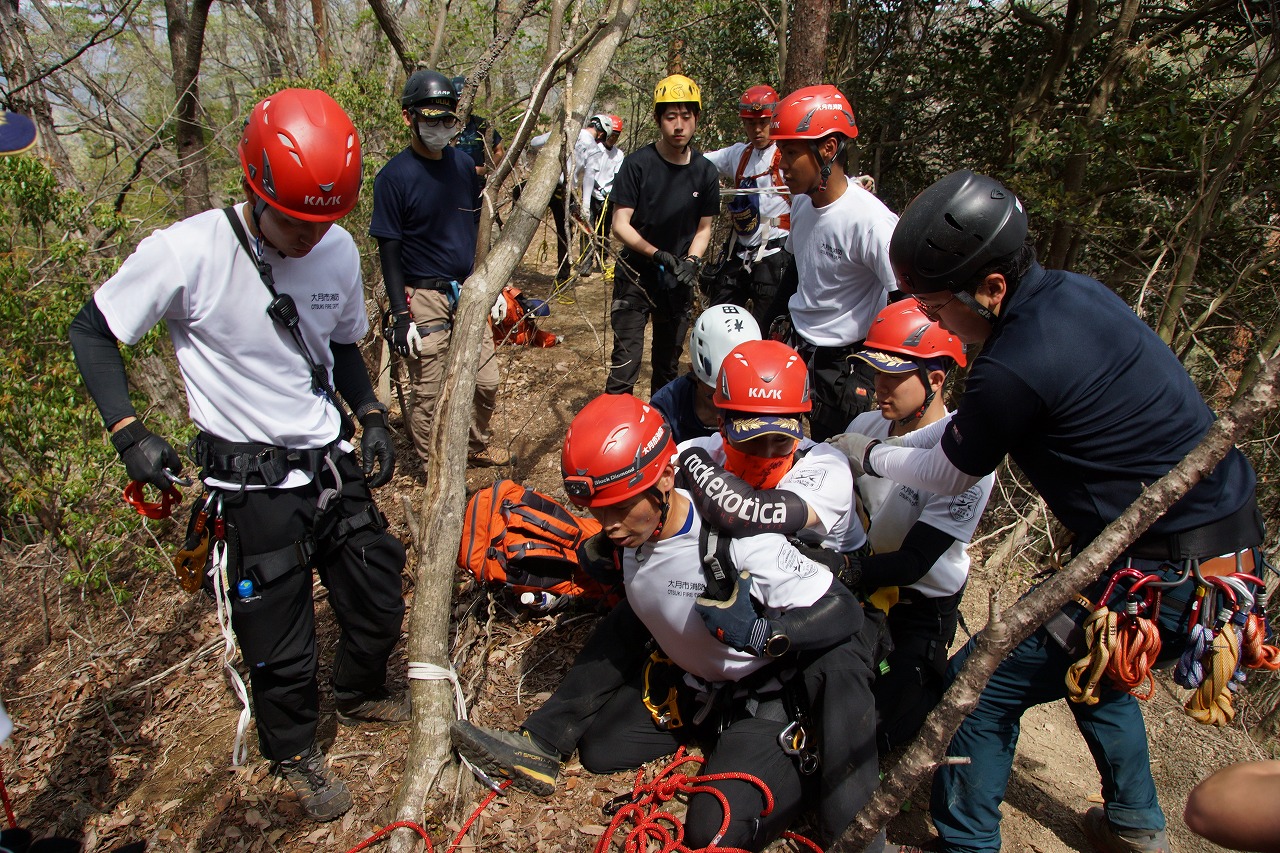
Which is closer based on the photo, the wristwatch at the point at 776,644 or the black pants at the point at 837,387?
the wristwatch at the point at 776,644

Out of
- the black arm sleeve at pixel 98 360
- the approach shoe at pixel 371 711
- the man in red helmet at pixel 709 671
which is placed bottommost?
the approach shoe at pixel 371 711

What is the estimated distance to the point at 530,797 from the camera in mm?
3045

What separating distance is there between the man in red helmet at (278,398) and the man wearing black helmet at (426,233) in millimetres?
1690

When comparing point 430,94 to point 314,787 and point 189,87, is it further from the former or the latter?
point 314,787

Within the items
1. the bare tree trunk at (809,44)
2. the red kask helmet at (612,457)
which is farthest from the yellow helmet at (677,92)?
the red kask helmet at (612,457)

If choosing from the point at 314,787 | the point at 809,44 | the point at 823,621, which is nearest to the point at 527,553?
the point at 314,787

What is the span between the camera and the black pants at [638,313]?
209 inches

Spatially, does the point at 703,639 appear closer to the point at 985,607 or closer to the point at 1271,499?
the point at 985,607

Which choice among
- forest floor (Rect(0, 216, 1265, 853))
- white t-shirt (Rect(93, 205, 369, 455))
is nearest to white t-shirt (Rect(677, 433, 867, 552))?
forest floor (Rect(0, 216, 1265, 853))

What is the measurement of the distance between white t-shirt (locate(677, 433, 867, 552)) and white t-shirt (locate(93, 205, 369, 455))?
1.61 meters

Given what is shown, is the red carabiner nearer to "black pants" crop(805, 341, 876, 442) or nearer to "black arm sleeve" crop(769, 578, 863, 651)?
"black arm sleeve" crop(769, 578, 863, 651)

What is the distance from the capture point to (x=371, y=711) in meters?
3.42

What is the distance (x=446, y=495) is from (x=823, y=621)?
5.11ft

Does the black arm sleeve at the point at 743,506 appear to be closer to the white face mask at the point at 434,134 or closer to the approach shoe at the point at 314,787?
the approach shoe at the point at 314,787
